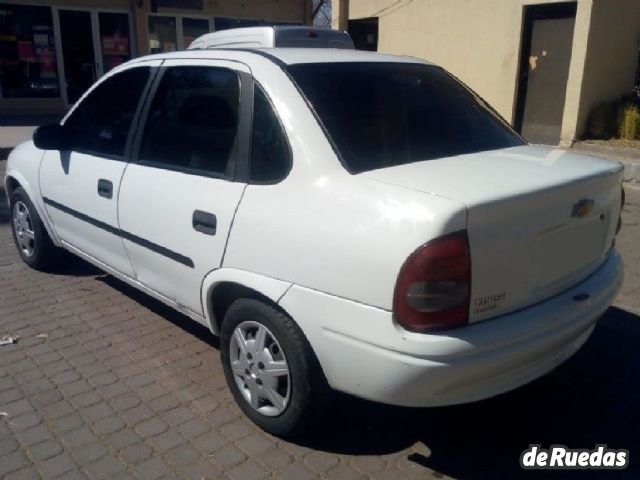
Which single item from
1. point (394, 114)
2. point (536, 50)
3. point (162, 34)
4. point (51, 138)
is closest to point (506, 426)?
point (394, 114)

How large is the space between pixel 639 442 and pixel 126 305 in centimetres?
339

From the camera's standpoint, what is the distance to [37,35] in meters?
15.3

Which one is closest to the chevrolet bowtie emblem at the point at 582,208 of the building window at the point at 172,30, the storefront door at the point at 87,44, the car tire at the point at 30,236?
the car tire at the point at 30,236

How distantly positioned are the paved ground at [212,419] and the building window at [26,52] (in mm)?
13294

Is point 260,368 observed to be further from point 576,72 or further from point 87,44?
point 87,44

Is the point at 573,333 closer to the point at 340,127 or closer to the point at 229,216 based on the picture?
the point at 340,127

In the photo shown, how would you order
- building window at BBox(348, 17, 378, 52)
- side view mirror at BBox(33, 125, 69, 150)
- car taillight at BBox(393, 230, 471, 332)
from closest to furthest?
car taillight at BBox(393, 230, 471, 332)
side view mirror at BBox(33, 125, 69, 150)
building window at BBox(348, 17, 378, 52)

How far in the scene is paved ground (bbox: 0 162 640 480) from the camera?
271cm

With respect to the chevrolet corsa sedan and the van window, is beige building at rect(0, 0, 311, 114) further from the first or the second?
the van window

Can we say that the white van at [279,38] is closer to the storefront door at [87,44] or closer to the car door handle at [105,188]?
the car door handle at [105,188]

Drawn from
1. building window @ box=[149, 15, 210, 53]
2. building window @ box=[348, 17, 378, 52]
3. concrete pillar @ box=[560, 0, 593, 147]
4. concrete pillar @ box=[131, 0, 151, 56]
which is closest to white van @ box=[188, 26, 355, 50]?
concrete pillar @ box=[560, 0, 593, 147]

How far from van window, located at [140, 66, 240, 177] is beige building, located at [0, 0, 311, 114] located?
13.8m

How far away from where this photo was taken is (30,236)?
5016mm

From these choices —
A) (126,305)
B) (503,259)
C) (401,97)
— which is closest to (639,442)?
(503,259)
